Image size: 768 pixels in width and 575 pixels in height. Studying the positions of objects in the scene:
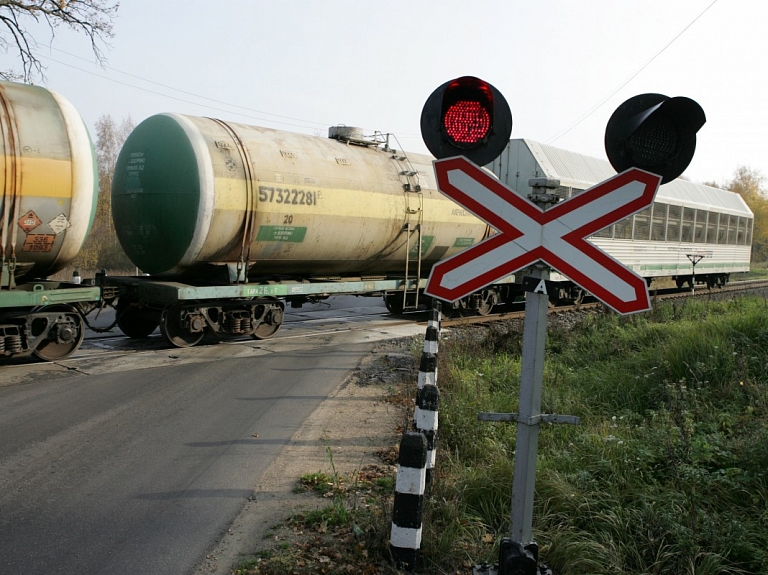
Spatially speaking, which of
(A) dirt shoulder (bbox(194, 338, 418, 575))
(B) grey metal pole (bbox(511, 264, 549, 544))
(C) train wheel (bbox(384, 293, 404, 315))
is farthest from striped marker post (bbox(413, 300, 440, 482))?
(C) train wheel (bbox(384, 293, 404, 315))

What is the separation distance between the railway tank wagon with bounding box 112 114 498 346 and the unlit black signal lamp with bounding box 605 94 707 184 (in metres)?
7.56

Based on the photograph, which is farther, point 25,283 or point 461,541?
point 25,283

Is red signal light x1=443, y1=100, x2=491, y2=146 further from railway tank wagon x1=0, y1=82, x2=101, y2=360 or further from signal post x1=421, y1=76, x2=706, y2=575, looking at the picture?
railway tank wagon x1=0, y1=82, x2=101, y2=360

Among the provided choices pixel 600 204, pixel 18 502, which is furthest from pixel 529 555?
pixel 18 502

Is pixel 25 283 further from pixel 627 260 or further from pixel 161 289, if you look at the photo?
pixel 627 260

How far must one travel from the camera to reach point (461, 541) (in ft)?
12.0

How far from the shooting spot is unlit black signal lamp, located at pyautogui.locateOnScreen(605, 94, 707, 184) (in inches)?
105

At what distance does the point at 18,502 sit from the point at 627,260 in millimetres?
15323

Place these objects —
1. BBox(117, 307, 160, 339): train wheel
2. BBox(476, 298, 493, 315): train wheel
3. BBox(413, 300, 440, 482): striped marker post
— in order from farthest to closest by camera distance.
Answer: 1. BBox(476, 298, 493, 315): train wheel
2. BBox(117, 307, 160, 339): train wheel
3. BBox(413, 300, 440, 482): striped marker post

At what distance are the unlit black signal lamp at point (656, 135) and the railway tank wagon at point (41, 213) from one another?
7.66m

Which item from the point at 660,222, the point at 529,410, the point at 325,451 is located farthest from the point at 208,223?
the point at 660,222

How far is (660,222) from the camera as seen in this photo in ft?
58.7

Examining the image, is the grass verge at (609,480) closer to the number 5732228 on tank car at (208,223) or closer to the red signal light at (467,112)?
the red signal light at (467,112)

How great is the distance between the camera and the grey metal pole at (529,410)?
100.0 inches
